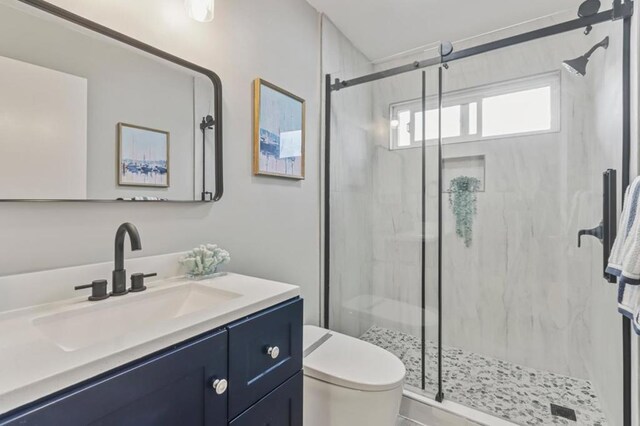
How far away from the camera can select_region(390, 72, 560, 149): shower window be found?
2.06 meters

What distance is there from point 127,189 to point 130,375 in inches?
27.2

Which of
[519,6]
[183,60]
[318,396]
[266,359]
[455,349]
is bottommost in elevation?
[455,349]

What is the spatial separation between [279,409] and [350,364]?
569mm

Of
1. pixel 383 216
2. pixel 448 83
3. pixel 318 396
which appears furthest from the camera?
pixel 383 216

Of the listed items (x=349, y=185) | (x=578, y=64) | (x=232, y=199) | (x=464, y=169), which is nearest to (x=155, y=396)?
(x=232, y=199)

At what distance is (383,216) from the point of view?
2566mm

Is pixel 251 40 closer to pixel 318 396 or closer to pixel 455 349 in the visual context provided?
pixel 318 396

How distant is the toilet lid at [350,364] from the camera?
50.2 inches

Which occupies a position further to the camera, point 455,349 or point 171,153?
point 455,349

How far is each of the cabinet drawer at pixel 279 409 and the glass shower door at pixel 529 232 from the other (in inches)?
49.1

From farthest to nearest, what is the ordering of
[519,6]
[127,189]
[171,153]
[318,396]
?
[519,6] < [318,396] < [171,153] < [127,189]

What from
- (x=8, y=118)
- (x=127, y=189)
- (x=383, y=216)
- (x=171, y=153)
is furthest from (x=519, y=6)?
(x=8, y=118)

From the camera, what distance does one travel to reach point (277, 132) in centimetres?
168

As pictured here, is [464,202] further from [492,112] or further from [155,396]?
[155,396]
